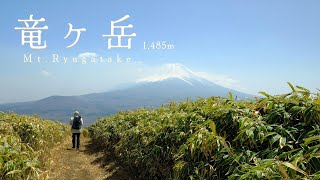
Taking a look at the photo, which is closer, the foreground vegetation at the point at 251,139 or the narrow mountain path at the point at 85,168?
the foreground vegetation at the point at 251,139

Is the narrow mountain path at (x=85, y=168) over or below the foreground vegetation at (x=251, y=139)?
below

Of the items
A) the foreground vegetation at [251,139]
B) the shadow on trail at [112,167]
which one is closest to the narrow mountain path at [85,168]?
the shadow on trail at [112,167]

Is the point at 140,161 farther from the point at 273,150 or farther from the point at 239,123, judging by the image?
the point at 273,150

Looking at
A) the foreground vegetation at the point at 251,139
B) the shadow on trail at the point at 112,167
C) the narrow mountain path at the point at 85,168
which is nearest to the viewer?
the foreground vegetation at the point at 251,139

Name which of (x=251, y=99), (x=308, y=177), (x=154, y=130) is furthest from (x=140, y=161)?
(x=308, y=177)

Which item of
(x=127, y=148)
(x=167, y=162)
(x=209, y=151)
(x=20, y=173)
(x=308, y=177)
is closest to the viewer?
(x=308, y=177)

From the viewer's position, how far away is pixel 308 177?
14.9 ft

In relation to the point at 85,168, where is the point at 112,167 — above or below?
above

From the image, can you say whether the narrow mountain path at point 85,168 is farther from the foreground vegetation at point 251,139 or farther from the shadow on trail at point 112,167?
the foreground vegetation at point 251,139

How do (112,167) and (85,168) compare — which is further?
(85,168)

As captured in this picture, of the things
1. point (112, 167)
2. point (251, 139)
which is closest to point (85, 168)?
point (112, 167)

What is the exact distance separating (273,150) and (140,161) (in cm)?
589

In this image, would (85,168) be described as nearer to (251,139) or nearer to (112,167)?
(112,167)

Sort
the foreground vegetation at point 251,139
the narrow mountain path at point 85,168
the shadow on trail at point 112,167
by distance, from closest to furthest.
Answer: the foreground vegetation at point 251,139
the shadow on trail at point 112,167
the narrow mountain path at point 85,168
